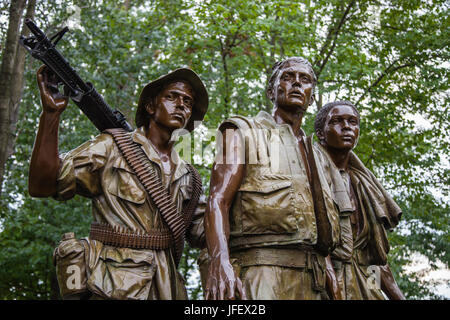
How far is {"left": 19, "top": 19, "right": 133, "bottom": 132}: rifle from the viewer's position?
4348 mm

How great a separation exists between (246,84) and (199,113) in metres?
9.00

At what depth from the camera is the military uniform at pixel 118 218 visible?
13.5 ft

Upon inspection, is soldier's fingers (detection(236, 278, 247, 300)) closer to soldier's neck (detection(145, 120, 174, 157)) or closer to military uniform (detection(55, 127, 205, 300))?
military uniform (detection(55, 127, 205, 300))

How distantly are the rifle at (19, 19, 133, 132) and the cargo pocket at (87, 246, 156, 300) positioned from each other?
51.8 inches

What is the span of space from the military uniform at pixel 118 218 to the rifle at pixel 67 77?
1.50 feet

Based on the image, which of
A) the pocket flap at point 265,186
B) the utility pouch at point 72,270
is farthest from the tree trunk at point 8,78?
the pocket flap at point 265,186

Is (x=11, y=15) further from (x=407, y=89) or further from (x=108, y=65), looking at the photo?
(x=407, y=89)

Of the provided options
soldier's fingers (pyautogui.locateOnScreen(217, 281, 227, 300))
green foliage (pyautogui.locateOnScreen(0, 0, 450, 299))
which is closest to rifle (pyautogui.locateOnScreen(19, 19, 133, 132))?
soldier's fingers (pyautogui.locateOnScreen(217, 281, 227, 300))

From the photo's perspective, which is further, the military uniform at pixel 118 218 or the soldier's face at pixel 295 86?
the soldier's face at pixel 295 86

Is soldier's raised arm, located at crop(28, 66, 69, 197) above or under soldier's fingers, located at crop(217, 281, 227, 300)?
above

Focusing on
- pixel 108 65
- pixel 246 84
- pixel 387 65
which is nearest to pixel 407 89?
pixel 387 65

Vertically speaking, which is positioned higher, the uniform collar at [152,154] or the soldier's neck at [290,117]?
the soldier's neck at [290,117]

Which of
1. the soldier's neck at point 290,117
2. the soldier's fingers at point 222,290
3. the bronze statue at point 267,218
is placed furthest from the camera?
the soldier's neck at point 290,117

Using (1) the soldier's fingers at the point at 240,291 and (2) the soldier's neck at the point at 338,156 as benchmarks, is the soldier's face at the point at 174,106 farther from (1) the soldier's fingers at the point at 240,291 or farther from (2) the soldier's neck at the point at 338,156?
(1) the soldier's fingers at the point at 240,291
